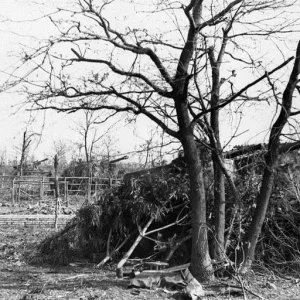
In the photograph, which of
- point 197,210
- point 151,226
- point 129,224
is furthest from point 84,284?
point 151,226

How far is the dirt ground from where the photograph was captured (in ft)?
24.9

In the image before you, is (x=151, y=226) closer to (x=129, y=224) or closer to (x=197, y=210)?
(x=129, y=224)

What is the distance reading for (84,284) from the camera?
8312 mm

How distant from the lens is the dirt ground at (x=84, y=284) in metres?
7.59

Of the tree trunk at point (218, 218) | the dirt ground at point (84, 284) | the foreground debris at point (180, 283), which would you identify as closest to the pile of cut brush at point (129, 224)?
the dirt ground at point (84, 284)

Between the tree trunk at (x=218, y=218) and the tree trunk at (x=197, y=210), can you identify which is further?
the tree trunk at (x=218, y=218)

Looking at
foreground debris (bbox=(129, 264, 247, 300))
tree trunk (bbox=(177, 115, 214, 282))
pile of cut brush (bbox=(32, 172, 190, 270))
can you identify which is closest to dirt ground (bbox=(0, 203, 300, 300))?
foreground debris (bbox=(129, 264, 247, 300))

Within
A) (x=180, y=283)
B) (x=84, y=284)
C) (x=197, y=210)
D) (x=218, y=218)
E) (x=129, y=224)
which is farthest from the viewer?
(x=129, y=224)

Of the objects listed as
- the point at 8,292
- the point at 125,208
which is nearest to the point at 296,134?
the point at 125,208

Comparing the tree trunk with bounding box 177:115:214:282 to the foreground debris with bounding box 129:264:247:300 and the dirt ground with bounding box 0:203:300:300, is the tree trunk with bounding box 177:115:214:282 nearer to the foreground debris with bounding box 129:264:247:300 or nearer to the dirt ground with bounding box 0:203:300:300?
the foreground debris with bounding box 129:264:247:300

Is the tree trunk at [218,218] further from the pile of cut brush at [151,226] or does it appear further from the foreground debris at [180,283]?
the pile of cut brush at [151,226]

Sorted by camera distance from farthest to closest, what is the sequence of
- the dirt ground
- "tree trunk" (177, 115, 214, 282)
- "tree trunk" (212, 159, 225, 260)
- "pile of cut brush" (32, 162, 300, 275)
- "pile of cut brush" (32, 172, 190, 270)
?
"pile of cut brush" (32, 172, 190, 270) → "pile of cut brush" (32, 162, 300, 275) → "tree trunk" (212, 159, 225, 260) → "tree trunk" (177, 115, 214, 282) → the dirt ground

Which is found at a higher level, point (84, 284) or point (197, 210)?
point (197, 210)

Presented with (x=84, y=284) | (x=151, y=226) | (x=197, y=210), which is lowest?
(x=84, y=284)
